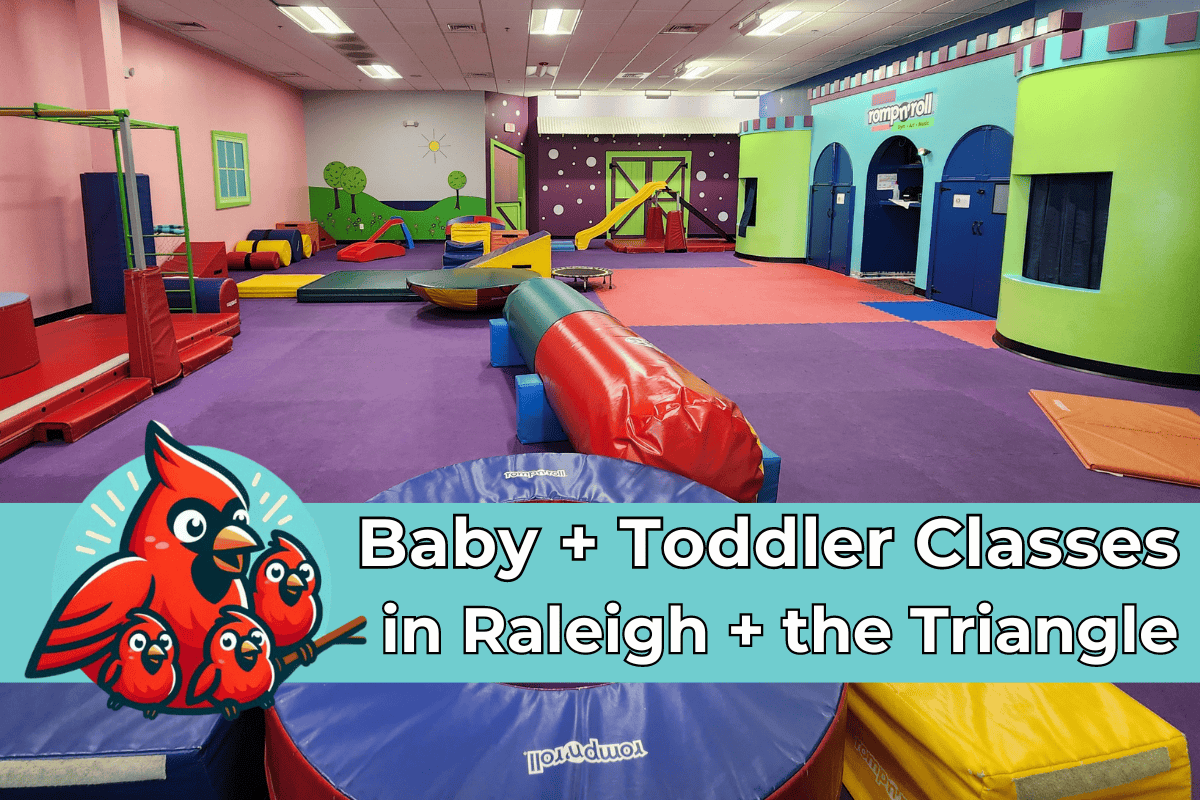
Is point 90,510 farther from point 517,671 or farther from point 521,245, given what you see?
point 521,245

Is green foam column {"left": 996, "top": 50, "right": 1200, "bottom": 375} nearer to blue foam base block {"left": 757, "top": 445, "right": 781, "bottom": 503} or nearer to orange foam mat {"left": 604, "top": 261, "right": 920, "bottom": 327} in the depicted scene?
orange foam mat {"left": 604, "top": 261, "right": 920, "bottom": 327}

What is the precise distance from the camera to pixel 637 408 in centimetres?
275

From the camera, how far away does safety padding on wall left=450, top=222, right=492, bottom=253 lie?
38.0 feet

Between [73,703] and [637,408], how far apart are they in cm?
179

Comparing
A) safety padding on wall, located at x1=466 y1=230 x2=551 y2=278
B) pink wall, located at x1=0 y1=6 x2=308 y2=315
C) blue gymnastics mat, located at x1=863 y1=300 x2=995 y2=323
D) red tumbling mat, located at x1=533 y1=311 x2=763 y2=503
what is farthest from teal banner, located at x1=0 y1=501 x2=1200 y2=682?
safety padding on wall, located at x1=466 y1=230 x2=551 y2=278

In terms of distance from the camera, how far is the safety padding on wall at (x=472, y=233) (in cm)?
1158

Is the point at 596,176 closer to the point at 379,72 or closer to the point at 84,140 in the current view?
the point at 379,72

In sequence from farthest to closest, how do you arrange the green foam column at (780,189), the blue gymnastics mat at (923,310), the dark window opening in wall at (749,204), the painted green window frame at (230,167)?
1. the dark window opening in wall at (749,204)
2. the green foam column at (780,189)
3. the painted green window frame at (230,167)
4. the blue gymnastics mat at (923,310)

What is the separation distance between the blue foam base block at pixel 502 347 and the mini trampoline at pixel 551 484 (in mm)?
3355

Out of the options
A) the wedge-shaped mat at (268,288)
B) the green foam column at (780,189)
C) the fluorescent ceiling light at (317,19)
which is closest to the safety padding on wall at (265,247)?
the wedge-shaped mat at (268,288)

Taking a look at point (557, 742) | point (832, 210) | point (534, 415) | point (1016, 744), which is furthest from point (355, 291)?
point (1016, 744)

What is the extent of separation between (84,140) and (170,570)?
8.59 metres

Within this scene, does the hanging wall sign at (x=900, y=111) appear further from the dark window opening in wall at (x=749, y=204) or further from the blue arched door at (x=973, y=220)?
the dark window opening in wall at (x=749, y=204)

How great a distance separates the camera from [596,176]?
1741cm
